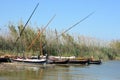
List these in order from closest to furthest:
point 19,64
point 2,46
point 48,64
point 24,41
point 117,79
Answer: point 117,79
point 19,64
point 48,64
point 2,46
point 24,41

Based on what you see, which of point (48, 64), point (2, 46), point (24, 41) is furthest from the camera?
point (24, 41)

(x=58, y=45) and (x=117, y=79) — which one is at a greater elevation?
(x=58, y=45)

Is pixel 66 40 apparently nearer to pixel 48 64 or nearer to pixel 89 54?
pixel 89 54

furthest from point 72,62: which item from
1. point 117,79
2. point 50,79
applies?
point 50,79

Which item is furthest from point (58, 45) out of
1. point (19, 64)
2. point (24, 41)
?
Answer: point (19, 64)

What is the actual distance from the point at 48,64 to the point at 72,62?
7.56 metres

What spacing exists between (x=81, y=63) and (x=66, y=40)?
55.1 feet

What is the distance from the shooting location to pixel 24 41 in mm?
71688

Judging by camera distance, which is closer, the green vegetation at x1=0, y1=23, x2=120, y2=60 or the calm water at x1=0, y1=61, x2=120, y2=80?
the calm water at x1=0, y1=61, x2=120, y2=80

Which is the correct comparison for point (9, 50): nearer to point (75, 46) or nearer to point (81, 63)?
point (81, 63)

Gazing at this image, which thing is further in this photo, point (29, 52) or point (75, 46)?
point (75, 46)

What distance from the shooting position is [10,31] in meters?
74.9

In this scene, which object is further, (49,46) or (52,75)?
(49,46)

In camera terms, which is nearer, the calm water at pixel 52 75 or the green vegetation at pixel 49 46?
the calm water at pixel 52 75
